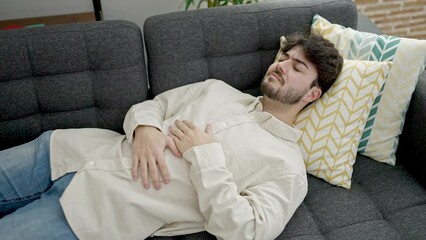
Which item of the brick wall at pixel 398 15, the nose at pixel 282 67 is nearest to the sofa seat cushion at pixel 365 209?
the nose at pixel 282 67

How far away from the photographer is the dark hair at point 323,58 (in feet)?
4.64

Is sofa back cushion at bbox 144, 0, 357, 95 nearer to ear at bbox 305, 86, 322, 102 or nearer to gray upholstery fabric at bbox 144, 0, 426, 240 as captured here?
gray upholstery fabric at bbox 144, 0, 426, 240

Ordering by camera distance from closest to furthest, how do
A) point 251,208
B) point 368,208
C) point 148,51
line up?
point 251,208 < point 368,208 < point 148,51

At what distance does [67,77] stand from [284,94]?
848 millimetres

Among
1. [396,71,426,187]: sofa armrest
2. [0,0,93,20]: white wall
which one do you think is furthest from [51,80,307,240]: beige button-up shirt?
[0,0,93,20]: white wall

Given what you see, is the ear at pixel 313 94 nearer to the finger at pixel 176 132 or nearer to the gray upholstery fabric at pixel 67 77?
the finger at pixel 176 132

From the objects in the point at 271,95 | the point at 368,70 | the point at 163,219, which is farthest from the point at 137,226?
the point at 368,70

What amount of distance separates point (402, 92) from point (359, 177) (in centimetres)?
37

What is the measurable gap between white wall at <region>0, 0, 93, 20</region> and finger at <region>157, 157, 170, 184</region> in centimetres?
165

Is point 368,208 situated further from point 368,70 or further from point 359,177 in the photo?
point 368,70

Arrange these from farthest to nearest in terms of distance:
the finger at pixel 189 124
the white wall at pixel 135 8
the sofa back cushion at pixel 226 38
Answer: the white wall at pixel 135 8
the sofa back cushion at pixel 226 38
the finger at pixel 189 124

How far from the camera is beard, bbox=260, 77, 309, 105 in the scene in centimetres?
138

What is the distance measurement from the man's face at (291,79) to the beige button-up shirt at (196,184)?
0.10 m

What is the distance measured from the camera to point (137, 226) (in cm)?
117
